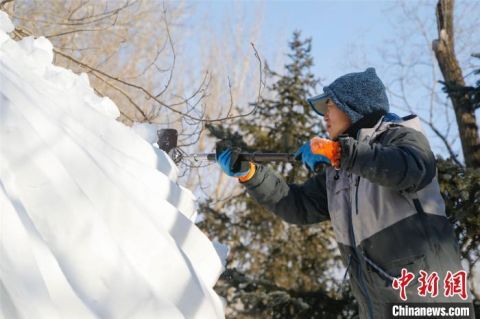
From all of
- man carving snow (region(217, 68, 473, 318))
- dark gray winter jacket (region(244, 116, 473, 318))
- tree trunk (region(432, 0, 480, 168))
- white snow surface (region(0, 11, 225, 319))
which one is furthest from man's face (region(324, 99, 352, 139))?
tree trunk (region(432, 0, 480, 168))

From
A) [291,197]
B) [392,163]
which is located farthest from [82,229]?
[291,197]

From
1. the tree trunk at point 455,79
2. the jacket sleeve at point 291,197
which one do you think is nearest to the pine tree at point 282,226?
the tree trunk at point 455,79

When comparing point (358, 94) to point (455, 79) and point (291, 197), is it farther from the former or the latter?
point (455, 79)

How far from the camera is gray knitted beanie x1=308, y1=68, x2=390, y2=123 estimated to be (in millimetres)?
2592

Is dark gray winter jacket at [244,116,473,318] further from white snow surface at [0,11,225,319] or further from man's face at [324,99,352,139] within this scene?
white snow surface at [0,11,225,319]

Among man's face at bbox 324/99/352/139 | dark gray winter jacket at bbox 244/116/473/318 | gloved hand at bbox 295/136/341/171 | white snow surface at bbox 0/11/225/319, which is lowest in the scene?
white snow surface at bbox 0/11/225/319

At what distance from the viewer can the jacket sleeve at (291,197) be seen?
2.82m

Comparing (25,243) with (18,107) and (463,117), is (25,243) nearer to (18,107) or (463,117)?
(18,107)

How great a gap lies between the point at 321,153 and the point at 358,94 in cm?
48

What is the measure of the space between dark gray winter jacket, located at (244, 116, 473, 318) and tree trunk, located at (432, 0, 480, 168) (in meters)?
4.04

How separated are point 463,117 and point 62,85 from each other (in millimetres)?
5441

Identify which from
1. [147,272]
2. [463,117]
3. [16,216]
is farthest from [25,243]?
[463,117]

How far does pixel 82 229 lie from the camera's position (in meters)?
1.64

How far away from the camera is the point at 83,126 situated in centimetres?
204
